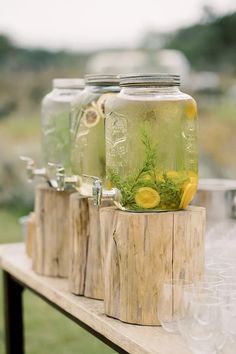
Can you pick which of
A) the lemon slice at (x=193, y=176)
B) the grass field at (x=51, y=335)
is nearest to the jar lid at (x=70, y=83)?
the lemon slice at (x=193, y=176)

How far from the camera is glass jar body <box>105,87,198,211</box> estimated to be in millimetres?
1584

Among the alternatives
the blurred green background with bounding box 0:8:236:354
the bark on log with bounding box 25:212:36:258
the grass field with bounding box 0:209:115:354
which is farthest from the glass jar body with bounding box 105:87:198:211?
the blurred green background with bounding box 0:8:236:354

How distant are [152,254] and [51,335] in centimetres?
307

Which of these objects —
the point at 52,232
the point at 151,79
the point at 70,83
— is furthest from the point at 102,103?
the point at 52,232

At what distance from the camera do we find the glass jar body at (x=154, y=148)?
158cm

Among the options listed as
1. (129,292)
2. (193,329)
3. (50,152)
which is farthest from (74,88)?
(193,329)

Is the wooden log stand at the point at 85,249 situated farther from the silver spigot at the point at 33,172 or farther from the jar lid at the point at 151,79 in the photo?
the jar lid at the point at 151,79

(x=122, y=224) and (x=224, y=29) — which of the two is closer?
(x=122, y=224)

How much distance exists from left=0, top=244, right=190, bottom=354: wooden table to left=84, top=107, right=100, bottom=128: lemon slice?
44cm

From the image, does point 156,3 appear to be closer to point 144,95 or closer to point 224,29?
point 224,29

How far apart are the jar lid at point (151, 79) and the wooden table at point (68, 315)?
0.53 meters

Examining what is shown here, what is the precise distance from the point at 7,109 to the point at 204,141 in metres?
2.00

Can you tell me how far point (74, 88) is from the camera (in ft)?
7.06

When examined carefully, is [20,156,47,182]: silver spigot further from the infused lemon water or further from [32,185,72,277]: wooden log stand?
the infused lemon water
